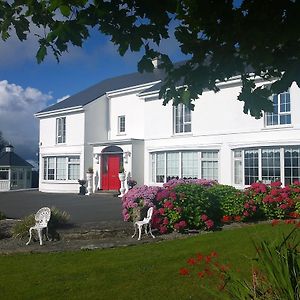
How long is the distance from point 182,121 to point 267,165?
611 centimetres

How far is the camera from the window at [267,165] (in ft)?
68.7

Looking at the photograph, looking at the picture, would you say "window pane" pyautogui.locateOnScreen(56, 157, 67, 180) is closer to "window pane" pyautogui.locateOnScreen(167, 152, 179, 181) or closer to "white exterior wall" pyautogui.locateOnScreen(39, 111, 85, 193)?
"white exterior wall" pyautogui.locateOnScreen(39, 111, 85, 193)

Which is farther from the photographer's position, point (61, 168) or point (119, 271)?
point (61, 168)

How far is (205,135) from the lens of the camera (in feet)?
80.3

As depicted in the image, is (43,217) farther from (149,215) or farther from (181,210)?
(181,210)

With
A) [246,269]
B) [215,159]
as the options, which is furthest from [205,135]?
[246,269]

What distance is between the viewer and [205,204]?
13000mm

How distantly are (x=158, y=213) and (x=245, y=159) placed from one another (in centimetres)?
1137

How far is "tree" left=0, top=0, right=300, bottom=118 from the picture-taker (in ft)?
10.1

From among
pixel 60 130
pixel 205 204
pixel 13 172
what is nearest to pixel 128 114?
pixel 60 130

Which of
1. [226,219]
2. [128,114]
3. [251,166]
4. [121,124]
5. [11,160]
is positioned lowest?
[226,219]

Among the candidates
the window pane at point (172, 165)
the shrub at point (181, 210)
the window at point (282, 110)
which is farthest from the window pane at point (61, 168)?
the shrub at point (181, 210)

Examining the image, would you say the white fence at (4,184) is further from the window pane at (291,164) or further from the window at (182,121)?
the window pane at (291,164)

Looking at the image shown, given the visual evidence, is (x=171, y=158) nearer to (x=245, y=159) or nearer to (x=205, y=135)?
(x=205, y=135)
